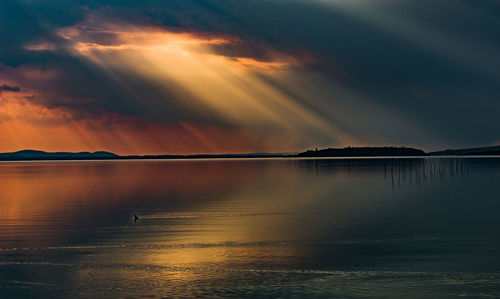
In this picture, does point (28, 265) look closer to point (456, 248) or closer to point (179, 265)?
point (179, 265)

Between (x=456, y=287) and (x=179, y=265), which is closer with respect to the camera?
(x=456, y=287)

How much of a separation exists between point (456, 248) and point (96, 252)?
48.9 ft

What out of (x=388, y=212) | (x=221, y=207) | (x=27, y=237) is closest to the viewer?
(x=27, y=237)

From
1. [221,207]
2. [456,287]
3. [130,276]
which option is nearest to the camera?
[456,287]

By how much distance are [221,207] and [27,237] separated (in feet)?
52.6

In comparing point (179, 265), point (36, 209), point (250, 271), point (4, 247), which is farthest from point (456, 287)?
point (36, 209)

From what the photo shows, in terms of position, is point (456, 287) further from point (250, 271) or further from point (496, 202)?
point (496, 202)

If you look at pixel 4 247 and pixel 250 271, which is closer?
pixel 250 271

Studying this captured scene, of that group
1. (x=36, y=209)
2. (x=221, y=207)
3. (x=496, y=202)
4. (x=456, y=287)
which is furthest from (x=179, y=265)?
(x=496, y=202)

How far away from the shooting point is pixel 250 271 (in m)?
21.0

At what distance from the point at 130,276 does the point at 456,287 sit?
10479 mm

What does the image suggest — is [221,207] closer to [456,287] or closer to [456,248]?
[456,248]

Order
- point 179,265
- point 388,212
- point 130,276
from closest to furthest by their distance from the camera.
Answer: point 130,276 → point 179,265 → point 388,212

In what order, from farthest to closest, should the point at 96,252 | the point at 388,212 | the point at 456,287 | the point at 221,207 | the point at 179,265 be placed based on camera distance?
the point at 221,207 → the point at 388,212 → the point at 96,252 → the point at 179,265 → the point at 456,287
